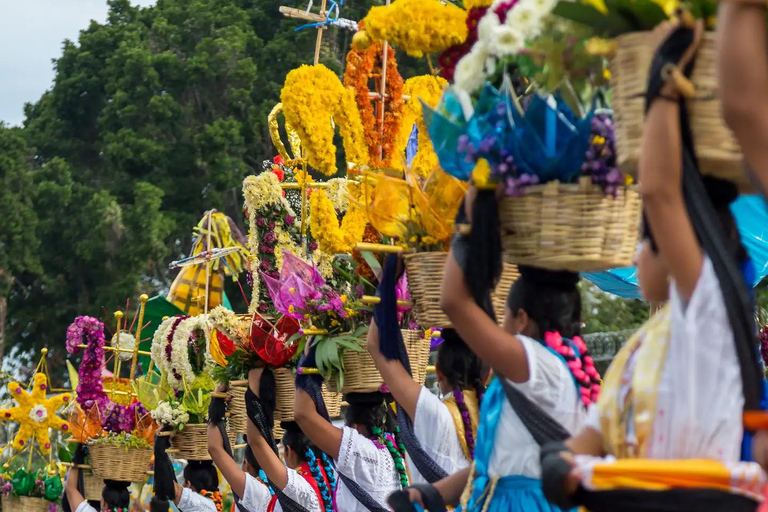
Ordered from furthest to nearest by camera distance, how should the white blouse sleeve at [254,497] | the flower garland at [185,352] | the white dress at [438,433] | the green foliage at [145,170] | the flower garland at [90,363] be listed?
the green foliage at [145,170]
the flower garland at [90,363]
the flower garland at [185,352]
the white blouse sleeve at [254,497]
the white dress at [438,433]

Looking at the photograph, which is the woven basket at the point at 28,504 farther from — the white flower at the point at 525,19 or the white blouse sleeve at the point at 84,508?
the white flower at the point at 525,19

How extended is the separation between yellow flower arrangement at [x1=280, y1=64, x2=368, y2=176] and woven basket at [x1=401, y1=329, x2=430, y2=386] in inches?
29.0

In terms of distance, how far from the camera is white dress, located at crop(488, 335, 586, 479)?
12.0 feet

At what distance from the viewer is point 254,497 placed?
24.7 ft

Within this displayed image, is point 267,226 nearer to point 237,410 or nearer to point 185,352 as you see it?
point 237,410

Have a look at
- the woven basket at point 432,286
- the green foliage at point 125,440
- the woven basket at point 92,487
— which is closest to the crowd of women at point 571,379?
the woven basket at point 432,286

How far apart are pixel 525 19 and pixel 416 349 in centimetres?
251

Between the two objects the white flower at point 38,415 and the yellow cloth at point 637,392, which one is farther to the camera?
the white flower at point 38,415

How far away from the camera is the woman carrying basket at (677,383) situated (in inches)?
94.3

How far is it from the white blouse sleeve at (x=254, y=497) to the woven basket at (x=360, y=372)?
5.62 ft

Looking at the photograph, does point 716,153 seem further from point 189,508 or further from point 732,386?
point 189,508

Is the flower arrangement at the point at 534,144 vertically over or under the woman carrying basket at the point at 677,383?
over

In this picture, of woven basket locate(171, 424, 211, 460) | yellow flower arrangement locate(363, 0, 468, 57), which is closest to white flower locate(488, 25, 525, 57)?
yellow flower arrangement locate(363, 0, 468, 57)

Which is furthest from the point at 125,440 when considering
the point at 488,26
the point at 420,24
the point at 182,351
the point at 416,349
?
the point at 488,26
